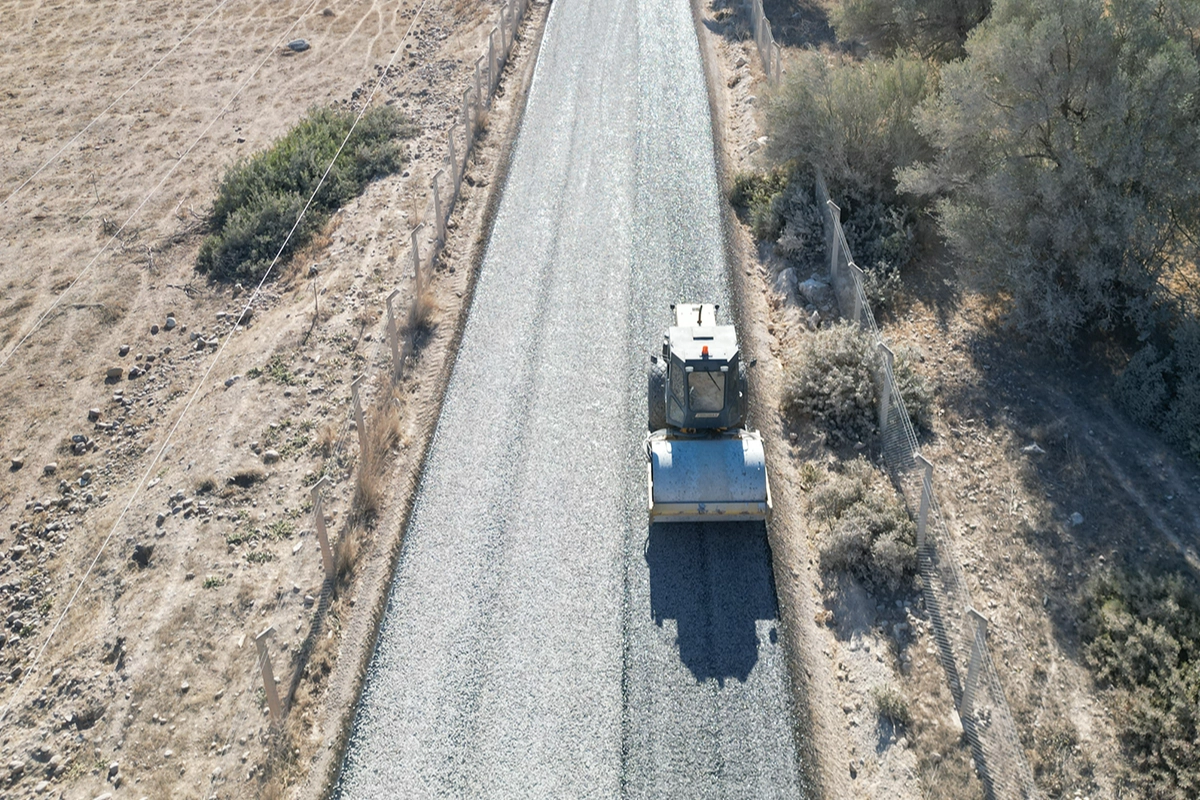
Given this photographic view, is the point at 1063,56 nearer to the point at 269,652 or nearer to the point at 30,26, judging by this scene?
the point at 269,652

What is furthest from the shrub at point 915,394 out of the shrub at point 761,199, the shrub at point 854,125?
the shrub at point 854,125

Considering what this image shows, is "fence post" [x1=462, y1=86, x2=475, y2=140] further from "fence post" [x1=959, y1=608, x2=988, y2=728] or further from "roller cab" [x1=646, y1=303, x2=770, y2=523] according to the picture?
"fence post" [x1=959, y1=608, x2=988, y2=728]

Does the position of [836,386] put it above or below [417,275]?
below

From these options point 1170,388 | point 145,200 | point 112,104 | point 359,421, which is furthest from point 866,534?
point 112,104

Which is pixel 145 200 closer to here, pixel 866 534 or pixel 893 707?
pixel 866 534

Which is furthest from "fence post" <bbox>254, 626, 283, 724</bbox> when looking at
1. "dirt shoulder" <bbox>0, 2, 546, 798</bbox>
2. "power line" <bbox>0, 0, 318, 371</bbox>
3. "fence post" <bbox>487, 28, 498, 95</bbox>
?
"fence post" <bbox>487, 28, 498, 95</bbox>

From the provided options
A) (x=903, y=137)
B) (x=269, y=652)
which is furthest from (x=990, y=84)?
(x=269, y=652)
